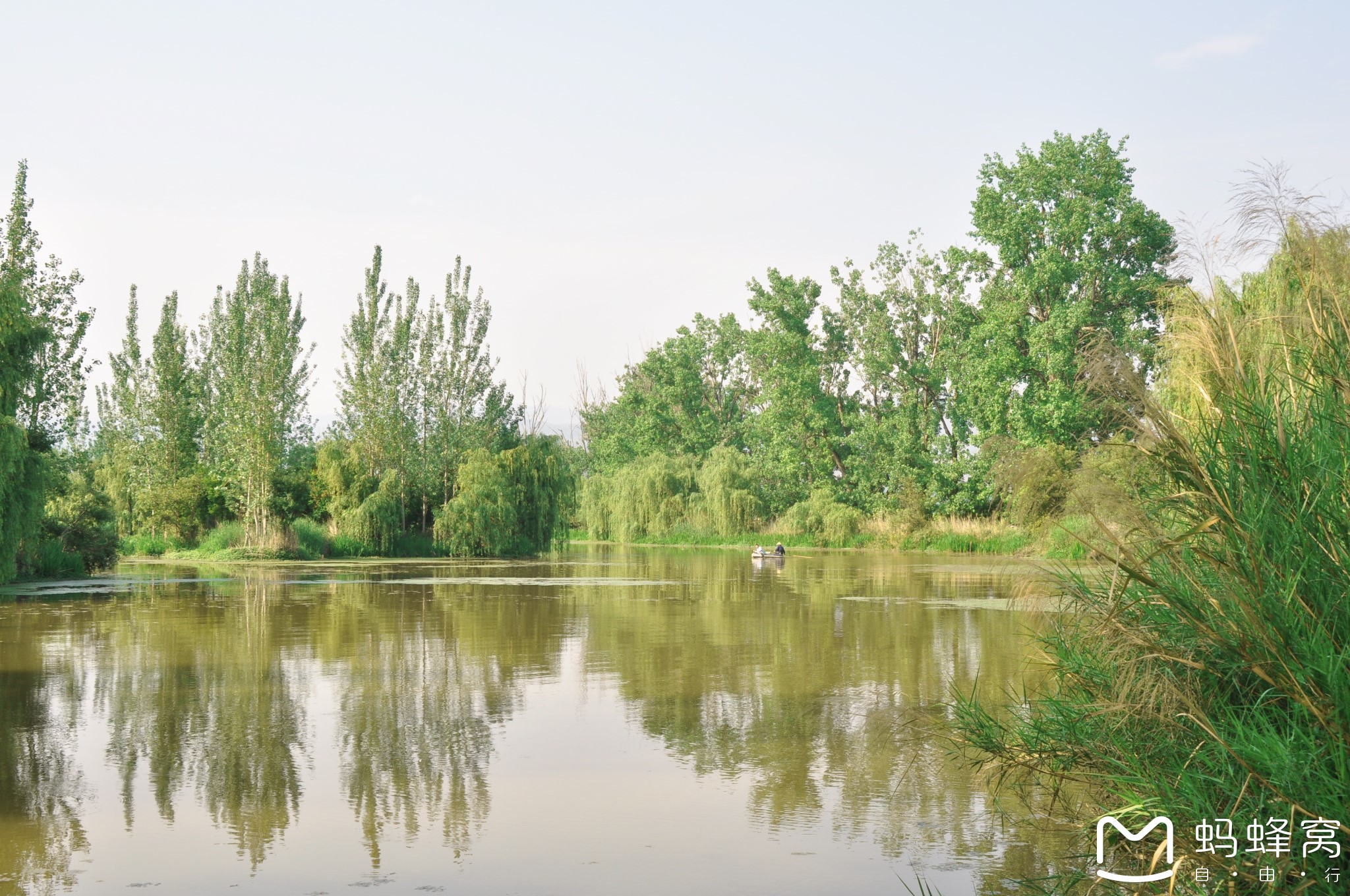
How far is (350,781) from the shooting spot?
8914mm

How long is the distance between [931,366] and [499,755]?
51064mm

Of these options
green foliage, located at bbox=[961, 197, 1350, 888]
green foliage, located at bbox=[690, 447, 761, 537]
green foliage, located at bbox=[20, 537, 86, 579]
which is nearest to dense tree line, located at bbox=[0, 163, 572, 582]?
green foliage, located at bbox=[20, 537, 86, 579]

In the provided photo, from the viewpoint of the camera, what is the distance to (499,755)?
389 inches

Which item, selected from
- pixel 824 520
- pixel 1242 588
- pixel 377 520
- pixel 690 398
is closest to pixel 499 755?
pixel 1242 588

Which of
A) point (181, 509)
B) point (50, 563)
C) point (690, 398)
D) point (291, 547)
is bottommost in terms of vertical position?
point (50, 563)

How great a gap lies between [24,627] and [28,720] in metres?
9.05

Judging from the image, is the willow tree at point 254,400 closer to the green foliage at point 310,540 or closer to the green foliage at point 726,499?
the green foliage at point 310,540

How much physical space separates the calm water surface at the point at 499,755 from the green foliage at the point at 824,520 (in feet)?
115

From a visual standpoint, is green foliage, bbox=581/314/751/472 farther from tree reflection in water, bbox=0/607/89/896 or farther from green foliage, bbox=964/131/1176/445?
tree reflection in water, bbox=0/607/89/896

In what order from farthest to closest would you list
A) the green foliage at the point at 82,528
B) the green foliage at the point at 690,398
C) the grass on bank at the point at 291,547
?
the green foliage at the point at 690,398 → the grass on bank at the point at 291,547 → the green foliage at the point at 82,528

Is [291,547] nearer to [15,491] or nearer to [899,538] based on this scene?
[15,491]

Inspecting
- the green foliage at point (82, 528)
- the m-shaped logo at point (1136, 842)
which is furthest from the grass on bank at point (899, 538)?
the m-shaped logo at point (1136, 842)

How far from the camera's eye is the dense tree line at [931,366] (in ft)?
156

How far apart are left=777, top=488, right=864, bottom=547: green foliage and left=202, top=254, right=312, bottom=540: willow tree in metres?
24.5
